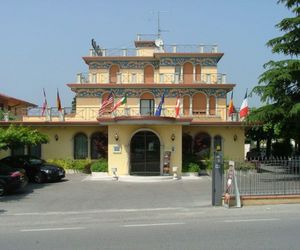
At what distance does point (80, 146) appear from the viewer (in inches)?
1288

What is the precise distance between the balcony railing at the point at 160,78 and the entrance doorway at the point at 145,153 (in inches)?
505

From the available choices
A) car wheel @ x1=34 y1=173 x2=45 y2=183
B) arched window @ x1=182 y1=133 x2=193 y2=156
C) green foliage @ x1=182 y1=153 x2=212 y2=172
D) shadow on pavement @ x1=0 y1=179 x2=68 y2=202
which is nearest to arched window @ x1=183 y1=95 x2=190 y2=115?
arched window @ x1=182 y1=133 x2=193 y2=156

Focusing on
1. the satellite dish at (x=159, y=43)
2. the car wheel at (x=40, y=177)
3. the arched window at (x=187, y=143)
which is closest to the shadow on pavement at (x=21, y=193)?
the car wheel at (x=40, y=177)

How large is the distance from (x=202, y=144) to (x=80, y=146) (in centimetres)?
882

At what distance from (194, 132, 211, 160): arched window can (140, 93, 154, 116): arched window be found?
8.87m

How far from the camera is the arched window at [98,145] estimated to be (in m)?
32.2

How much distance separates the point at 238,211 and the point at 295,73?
1145cm

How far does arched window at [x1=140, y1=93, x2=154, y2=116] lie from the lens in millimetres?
41156

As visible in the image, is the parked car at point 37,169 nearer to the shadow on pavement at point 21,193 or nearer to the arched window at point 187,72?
the shadow on pavement at point 21,193

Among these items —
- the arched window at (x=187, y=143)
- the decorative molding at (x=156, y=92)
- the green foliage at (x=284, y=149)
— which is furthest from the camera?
the green foliage at (x=284, y=149)

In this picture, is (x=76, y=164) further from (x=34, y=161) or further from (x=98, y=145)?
(x=34, y=161)

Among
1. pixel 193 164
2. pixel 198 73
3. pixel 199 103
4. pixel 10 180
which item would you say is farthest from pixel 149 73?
pixel 10 180

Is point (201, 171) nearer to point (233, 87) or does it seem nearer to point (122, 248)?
point (233, 87)

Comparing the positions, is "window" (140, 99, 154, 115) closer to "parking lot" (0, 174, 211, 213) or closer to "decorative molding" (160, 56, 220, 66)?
"decorative molding" (160, 56, 220, 66)
